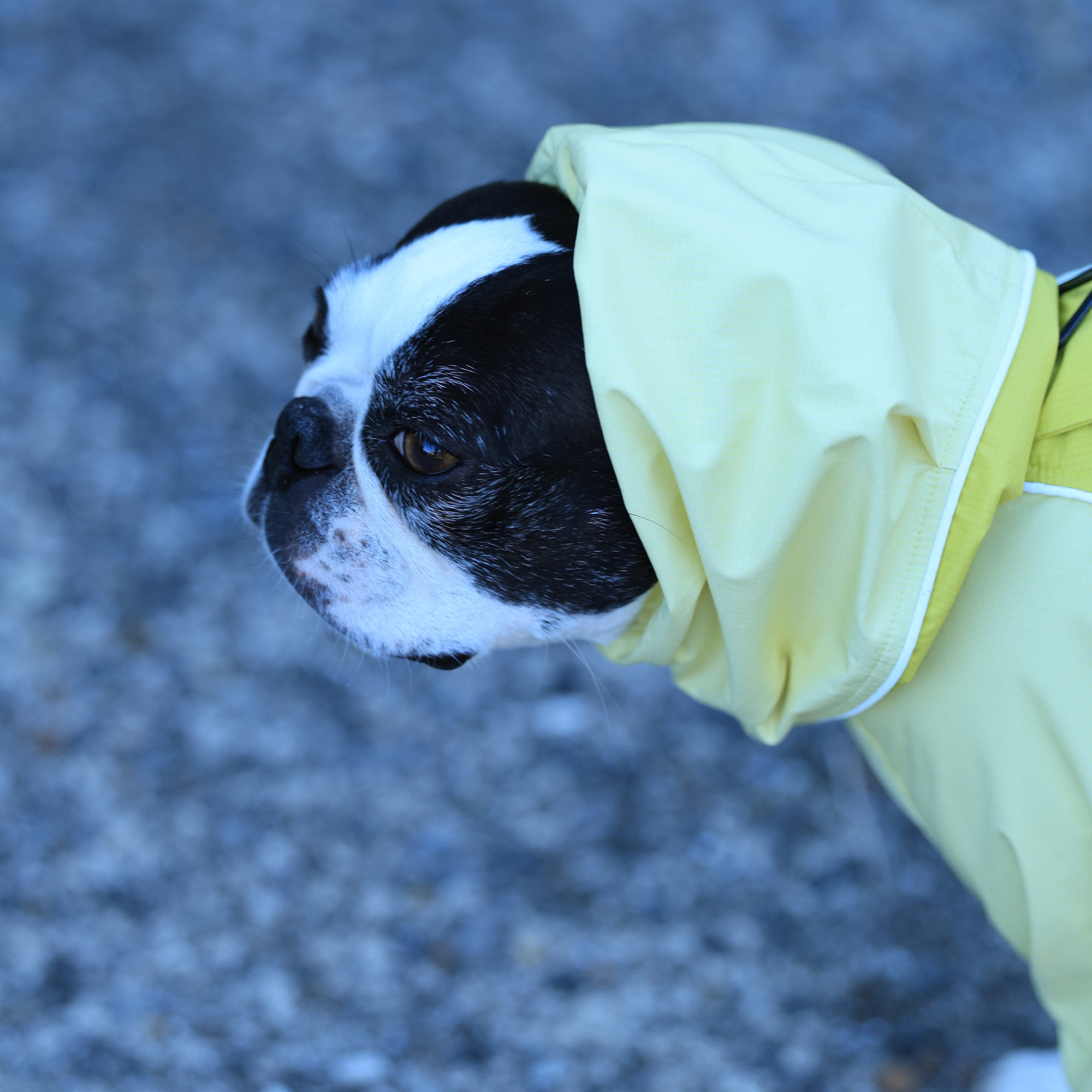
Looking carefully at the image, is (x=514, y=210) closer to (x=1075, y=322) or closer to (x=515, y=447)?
(x=515, y=447)

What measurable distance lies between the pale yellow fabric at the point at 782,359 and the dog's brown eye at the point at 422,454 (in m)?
0.33

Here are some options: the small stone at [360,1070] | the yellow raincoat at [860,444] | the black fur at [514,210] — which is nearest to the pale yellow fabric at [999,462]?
the yellow raincoat at [860,444]

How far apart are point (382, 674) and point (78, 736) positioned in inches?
31.2

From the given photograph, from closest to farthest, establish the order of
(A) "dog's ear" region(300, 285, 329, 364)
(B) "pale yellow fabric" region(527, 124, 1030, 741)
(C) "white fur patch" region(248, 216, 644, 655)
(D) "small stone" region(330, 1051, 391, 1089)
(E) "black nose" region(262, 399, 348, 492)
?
(B) "pale yellow fabric" region(527, 124, 1030, 741) → (C) "white fur patch" region(248, 216, 644, 655) → (E) "black nose" region(262, 399, 348, 492) → (A) "dog's ear" region(300, 285, 329, 364) → (D) "small stone" region(330, 1051, 391, 1089)

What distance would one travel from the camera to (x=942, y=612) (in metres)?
1.37

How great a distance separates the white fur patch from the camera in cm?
161

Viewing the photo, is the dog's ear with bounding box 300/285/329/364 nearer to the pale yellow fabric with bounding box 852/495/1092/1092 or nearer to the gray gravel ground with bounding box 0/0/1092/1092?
the gray gravel ground with bounding box 0/0/1092/1092

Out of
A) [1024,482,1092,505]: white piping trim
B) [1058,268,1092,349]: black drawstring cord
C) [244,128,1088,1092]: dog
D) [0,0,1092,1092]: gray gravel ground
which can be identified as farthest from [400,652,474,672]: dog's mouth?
[1058,268,1092,349]: black drawstring cord

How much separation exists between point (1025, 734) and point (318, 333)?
56.8 inches

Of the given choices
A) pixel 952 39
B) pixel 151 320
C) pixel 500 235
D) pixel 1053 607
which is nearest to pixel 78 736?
pixel 151 320

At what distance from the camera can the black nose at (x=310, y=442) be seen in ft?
5.61

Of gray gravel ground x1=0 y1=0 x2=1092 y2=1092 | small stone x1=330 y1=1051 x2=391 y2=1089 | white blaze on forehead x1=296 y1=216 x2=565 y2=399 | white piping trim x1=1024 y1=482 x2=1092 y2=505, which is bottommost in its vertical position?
small stone x1=330 y1=1051 x2=391 y2=1089

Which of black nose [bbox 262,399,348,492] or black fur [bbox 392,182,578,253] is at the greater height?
black fur [bbox 392,182,578,253]

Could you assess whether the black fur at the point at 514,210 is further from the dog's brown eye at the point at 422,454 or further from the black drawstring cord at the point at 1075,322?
the black drawstring cord at the point at 1075,322
